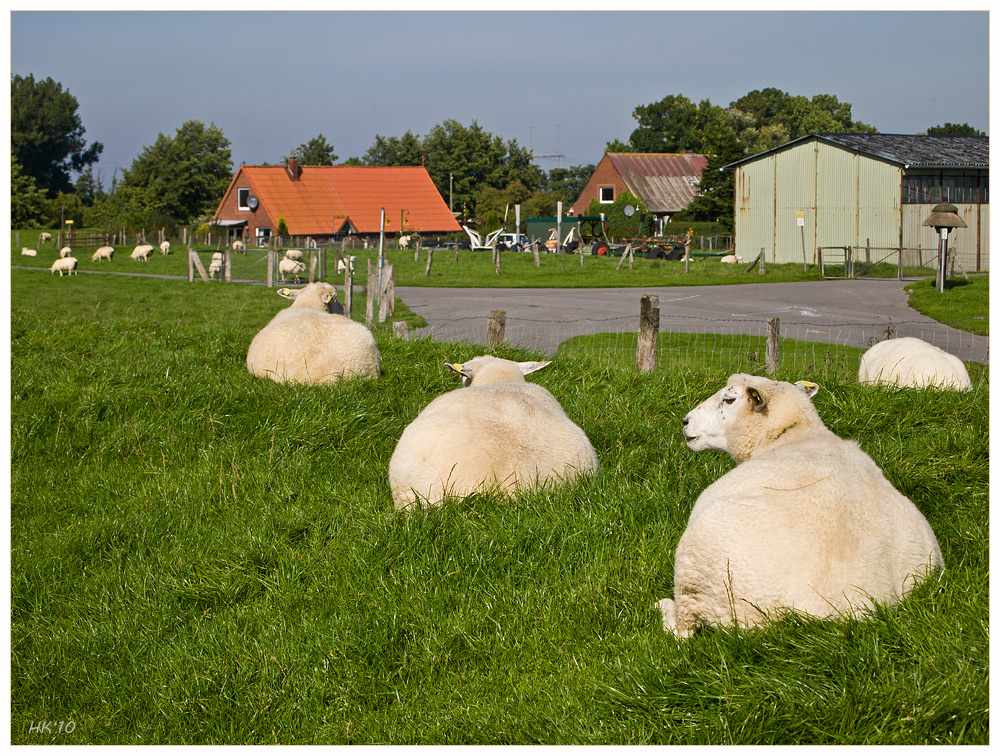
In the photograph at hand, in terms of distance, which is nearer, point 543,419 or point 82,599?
point 82,599

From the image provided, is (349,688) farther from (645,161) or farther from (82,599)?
(645,161)

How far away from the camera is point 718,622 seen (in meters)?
3.89

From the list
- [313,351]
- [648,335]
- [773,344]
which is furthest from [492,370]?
[773,344]

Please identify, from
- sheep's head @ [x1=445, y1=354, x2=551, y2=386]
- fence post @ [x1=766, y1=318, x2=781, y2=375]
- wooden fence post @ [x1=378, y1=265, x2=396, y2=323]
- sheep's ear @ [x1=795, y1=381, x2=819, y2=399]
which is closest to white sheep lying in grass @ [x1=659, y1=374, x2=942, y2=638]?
sheep's ear @ [x1=795, y1=381, x2=819, y2=399]

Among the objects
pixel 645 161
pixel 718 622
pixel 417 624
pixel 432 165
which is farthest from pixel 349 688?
pixel 432 165

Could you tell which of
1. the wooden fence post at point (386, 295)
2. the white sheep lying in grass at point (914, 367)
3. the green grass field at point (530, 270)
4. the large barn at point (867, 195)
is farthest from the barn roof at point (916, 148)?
the white sheep lying in grass at point (914, 367)

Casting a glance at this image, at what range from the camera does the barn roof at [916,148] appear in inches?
1649

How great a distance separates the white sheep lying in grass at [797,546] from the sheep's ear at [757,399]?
787mm

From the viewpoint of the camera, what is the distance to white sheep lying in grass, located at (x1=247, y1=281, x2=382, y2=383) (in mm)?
9219

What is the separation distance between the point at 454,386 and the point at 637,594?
192 inches

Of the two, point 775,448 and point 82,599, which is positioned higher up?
point 775,448

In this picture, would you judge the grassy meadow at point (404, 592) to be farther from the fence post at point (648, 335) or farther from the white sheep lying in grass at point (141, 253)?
the white sheep lying in grass at point (141, 253)

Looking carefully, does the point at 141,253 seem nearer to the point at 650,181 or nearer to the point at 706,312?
the point at 706,312

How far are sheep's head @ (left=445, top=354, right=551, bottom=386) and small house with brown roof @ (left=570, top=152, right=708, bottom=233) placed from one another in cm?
6475
